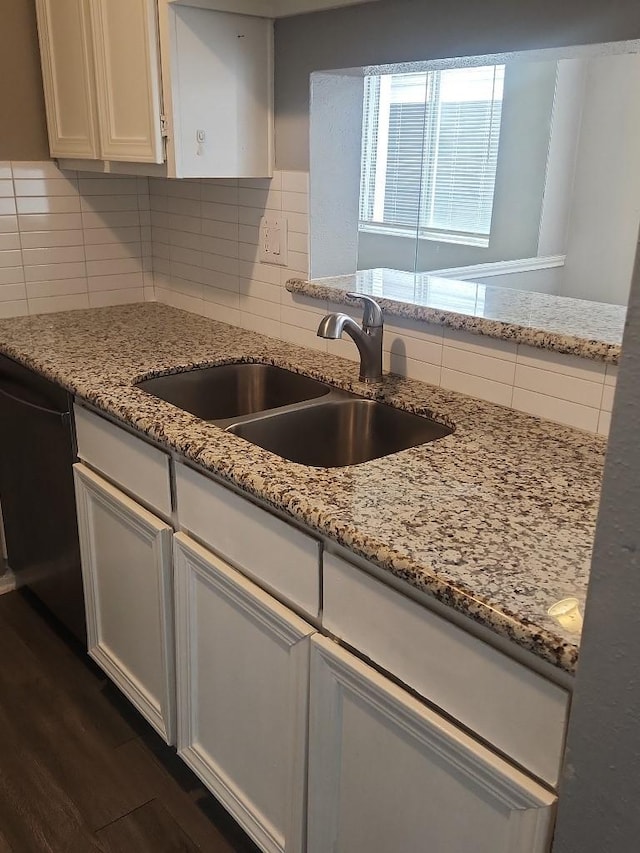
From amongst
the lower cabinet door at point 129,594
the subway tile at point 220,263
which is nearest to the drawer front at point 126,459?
the lower cabinet door at point 129,594

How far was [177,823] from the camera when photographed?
5.67 ft

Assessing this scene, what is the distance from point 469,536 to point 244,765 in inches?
30.0

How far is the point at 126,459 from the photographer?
1.72m

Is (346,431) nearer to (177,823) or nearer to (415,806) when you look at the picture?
(415,806)

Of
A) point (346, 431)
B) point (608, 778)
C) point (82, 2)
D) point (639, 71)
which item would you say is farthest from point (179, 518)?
point (639, 71)

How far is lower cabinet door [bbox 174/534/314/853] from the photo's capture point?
4.37 ft

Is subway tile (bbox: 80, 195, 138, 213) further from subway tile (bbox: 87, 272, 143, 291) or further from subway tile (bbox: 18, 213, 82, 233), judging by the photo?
subway tile (bbox: 87, 272, 143, 291)

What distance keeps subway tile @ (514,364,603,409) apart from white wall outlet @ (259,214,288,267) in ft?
2.78

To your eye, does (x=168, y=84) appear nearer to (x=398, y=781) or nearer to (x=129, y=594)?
(x=129, y=594)

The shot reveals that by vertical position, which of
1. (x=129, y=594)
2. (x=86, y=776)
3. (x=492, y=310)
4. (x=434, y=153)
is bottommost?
(x=86, y=776)

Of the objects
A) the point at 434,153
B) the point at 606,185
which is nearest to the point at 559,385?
the point at 606,185

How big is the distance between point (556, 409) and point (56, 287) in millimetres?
1741

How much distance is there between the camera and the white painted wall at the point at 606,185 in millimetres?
3869

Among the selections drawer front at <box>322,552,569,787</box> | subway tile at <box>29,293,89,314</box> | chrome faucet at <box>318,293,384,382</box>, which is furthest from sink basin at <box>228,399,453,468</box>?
subway tile at <box>29,293,89,314</box>
